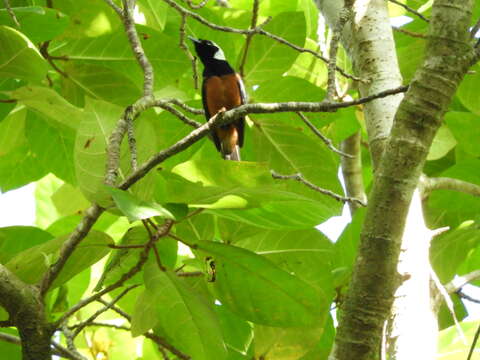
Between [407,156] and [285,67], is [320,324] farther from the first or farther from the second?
[285,67]

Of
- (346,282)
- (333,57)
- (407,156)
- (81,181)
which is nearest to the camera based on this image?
(407,156)

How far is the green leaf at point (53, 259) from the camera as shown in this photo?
1.68m

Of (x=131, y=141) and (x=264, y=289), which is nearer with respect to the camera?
(x=131, y=141)

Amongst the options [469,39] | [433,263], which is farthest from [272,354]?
[469,39]

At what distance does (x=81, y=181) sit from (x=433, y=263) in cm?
128

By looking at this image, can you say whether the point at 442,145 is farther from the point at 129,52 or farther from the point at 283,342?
the point at 129,52

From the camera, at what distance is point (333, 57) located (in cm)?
173

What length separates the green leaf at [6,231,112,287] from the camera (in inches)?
66.3

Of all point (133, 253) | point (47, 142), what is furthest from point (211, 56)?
point (133, 253)

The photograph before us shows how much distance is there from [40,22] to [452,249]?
1.51 metres

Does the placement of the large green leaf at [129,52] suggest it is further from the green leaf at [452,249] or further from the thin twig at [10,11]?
the green leaf at [452,249]

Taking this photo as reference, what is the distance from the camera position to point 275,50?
8.86 ft

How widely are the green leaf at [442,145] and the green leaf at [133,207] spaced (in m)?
1.40

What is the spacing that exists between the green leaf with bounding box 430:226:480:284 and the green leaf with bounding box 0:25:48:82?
1388 millimetres
